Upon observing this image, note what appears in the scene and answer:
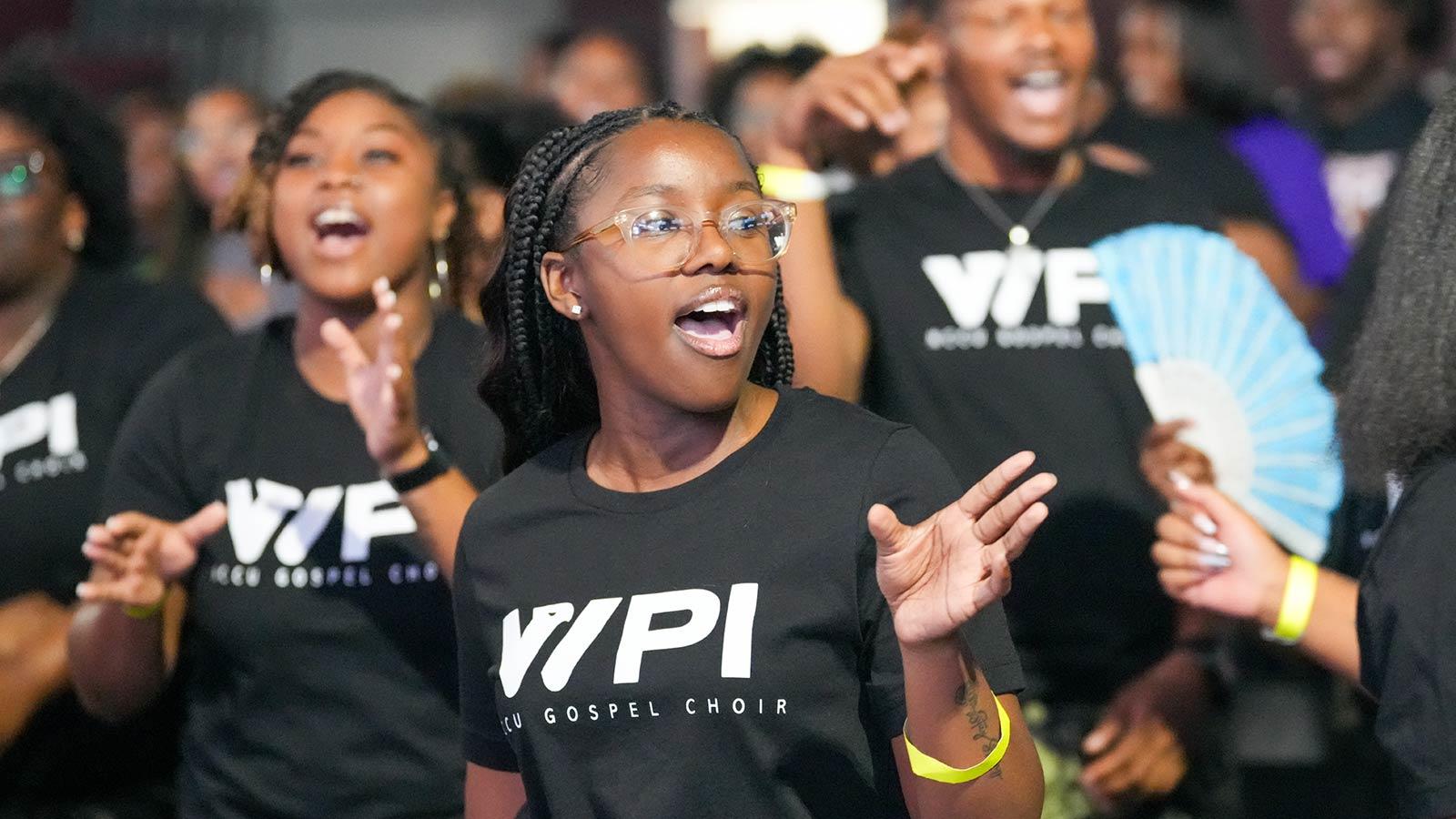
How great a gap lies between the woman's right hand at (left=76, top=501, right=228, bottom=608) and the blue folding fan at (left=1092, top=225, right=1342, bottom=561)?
1.74 metres

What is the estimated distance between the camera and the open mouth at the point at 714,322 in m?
2.58

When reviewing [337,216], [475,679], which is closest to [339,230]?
[337,216]

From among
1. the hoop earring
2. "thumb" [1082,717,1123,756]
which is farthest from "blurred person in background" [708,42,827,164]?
"thumb" [1082,717,1123,756]

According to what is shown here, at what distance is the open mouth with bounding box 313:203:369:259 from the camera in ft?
11.6

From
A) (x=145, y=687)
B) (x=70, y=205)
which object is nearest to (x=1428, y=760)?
(x=145, y=687)

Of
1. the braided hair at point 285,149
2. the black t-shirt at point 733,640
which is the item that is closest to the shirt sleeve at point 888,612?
the black t-shirt at point 733,640

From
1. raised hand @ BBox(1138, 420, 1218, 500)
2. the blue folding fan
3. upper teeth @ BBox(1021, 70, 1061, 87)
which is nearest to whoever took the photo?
raised hand @ BBox(1138, 420, 1218, 500)

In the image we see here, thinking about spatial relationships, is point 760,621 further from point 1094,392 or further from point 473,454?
point 1094,392

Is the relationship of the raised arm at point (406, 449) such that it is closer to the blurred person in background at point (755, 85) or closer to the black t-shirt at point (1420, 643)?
the black t-shirt at point (1420, 643)

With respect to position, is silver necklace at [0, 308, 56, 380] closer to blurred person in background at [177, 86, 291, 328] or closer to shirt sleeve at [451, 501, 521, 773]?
blurred person in background at [177, 86, 291, 328]

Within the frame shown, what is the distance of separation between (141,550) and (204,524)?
118 mm

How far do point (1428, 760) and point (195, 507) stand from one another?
2129 millimetres

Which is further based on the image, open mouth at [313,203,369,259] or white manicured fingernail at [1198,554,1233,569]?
open mouth at [313,203,369,259]

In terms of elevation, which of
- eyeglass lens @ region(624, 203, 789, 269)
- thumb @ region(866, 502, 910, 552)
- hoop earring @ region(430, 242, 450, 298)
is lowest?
hoop earring @ region(430, 242, 450, 298)
